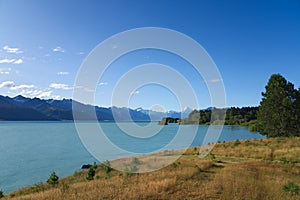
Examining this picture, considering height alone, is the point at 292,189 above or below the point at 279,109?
below

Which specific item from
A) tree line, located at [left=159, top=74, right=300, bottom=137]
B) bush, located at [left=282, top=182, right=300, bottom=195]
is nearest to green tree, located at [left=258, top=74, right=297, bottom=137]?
tree line, located at [left=159, top=74, right=300, bottom=137]

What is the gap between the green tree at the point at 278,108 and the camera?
42.3 metres

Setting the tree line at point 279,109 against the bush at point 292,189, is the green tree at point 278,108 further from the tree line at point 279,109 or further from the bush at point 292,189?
the bush at point 292,189

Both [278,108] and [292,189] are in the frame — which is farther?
[278,108]

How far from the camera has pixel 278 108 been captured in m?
43.2

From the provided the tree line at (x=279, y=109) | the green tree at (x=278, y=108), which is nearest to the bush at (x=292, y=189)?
the tree line at (x=279, y=109)

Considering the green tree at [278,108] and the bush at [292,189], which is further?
the green tree at [278,108]

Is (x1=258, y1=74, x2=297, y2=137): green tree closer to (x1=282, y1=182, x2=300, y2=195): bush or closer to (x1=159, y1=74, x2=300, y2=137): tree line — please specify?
(x1=159, y1=74, x2=300, y2=137): tree line

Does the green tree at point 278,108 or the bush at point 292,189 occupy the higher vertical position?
the green tree at point 278,108

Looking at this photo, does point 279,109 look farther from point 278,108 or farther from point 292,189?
point 292,189

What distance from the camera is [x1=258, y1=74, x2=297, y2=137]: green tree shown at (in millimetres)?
42344

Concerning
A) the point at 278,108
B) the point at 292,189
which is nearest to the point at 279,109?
the point at 278,108

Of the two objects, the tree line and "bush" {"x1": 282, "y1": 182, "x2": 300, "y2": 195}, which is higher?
the tree line

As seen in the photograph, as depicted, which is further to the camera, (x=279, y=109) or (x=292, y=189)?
(x=279, y=109)
